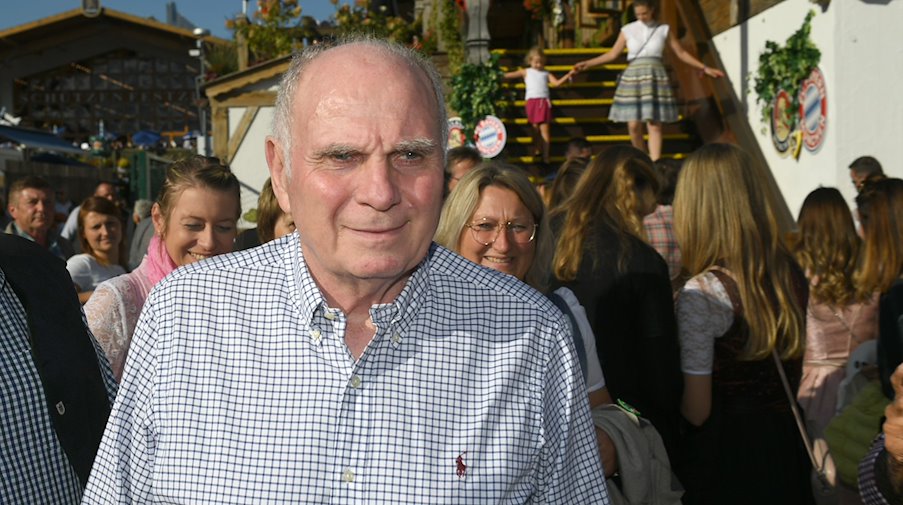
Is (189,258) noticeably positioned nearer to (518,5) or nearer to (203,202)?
(203,202)

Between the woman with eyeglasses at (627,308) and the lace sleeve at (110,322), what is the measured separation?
1666 mm

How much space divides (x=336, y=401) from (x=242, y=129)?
14873 mm

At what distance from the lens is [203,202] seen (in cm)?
358

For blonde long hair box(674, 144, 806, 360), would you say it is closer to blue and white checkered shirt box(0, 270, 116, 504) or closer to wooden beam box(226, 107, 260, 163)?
blue and white checkered shirt box(0, 270, 116, 504)

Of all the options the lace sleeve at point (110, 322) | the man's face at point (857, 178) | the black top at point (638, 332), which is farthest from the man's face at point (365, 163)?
the man's face at point (857, 178)

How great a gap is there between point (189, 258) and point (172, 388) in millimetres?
1950

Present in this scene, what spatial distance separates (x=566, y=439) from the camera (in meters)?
1.76

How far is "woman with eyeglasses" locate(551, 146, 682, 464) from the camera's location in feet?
11.5

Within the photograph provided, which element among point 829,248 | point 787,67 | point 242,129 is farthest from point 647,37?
point 242,129

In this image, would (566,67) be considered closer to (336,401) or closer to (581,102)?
(581,102)

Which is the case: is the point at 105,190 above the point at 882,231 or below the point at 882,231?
above

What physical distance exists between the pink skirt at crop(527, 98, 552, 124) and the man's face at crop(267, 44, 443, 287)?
29.4 feet

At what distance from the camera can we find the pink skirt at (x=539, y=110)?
10.5 meters

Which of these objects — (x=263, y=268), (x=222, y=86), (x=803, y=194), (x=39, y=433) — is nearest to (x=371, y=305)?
(x=263, y=268)
